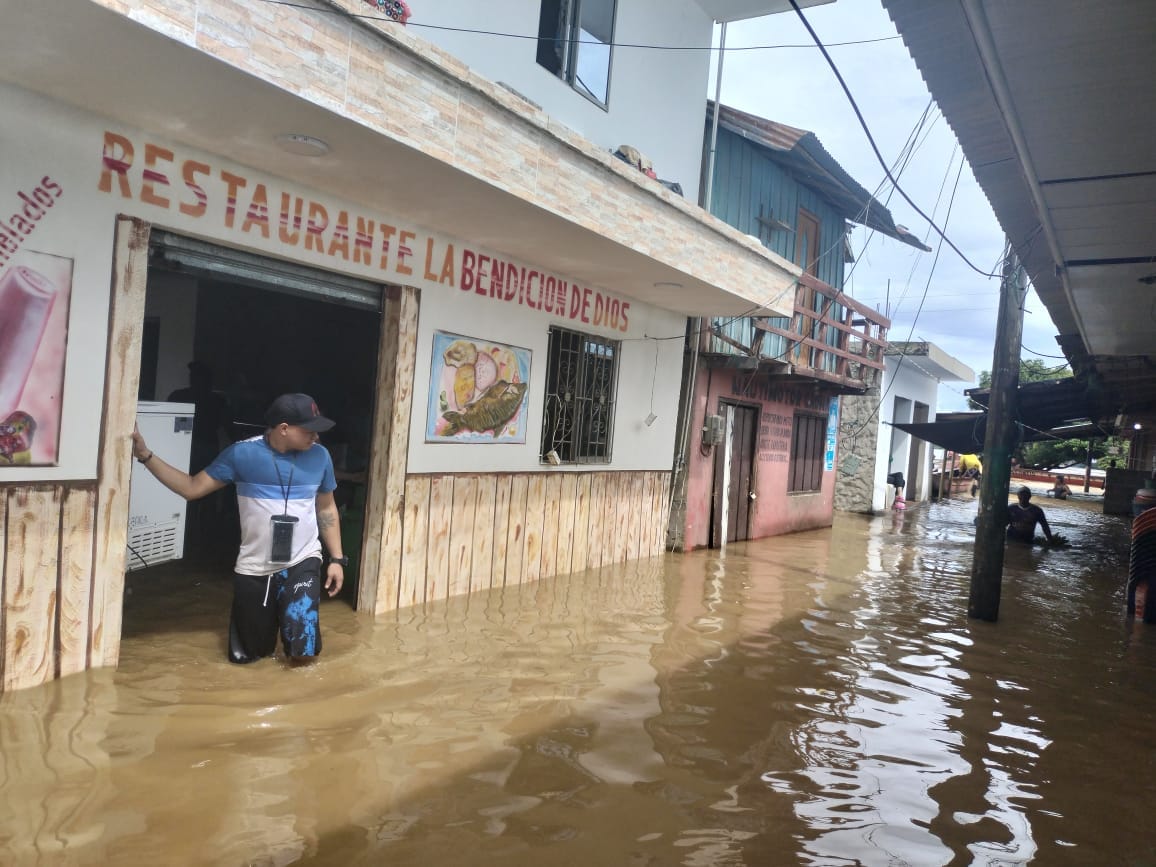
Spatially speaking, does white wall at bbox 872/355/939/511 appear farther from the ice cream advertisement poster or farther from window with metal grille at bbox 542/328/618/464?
the ice cream advertisement poster

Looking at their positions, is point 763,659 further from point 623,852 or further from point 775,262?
point 775,262

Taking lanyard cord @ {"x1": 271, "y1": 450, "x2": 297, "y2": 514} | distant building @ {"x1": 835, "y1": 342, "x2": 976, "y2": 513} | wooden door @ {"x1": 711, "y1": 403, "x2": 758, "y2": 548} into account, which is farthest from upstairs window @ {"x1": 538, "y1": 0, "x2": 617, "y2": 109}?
distant building @ {"x1": 835, "y1": 342, "x2": 976, "y2": 513}

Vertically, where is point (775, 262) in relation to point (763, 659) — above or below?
above

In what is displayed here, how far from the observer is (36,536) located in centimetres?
428

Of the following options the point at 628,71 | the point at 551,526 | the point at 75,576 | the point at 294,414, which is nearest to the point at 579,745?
the point at 294,414

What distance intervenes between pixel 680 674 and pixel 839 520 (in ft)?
43.4

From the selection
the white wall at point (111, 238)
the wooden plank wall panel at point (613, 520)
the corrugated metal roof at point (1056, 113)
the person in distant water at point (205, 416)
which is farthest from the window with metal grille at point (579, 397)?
the corrugated metal roof at point (1056, 113)

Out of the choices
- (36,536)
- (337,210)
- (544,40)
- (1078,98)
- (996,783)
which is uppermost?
(544,40)

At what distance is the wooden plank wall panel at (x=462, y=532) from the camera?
7.22 metres

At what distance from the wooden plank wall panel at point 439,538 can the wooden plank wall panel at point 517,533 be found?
34.5 inches

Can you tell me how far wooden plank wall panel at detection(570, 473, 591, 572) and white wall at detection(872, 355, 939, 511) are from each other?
1257 cm

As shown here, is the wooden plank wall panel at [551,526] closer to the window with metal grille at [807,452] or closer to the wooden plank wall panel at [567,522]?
the wooden plank wall panel at [567,522]

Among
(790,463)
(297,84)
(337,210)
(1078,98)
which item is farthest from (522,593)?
(790,463)

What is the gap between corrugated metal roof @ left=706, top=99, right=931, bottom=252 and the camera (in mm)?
11297
